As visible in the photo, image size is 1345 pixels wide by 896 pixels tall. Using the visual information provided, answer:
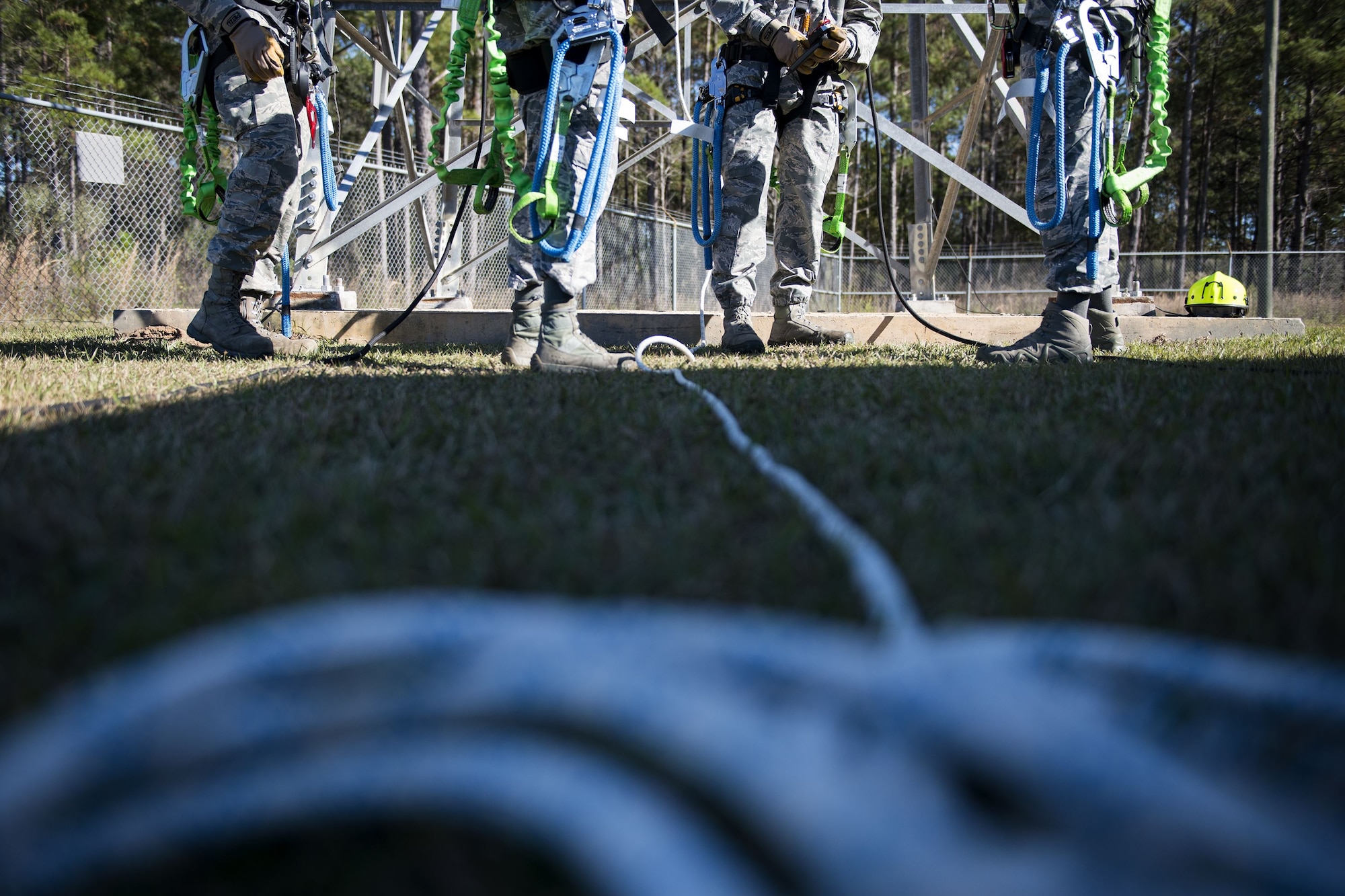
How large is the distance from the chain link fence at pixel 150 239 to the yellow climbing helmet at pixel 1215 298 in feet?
7.98

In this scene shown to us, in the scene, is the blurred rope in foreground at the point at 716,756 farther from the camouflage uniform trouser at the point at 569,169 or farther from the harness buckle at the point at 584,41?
the harness buckle at the point at 584,41

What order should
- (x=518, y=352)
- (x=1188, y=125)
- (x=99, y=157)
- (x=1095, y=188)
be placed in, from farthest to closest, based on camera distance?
(x=1188, y=125)
(x=99, y=157)
(x=518, y=352)
(x=1095, y=188)

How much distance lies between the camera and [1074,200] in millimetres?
3264

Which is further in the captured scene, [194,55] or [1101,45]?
[194,55]

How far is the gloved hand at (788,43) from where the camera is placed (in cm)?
365

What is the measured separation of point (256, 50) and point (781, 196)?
7.78ft

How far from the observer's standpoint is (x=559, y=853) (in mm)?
541

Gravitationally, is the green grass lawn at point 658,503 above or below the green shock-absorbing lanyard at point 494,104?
below

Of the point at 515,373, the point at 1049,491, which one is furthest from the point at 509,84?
the point at 1049,491

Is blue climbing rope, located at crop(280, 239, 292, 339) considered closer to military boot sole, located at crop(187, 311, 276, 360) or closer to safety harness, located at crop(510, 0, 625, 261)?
military boot sole, located at crop(187, 311, 276, 360)

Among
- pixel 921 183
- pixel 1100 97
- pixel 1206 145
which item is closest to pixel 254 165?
pixel 1100 97

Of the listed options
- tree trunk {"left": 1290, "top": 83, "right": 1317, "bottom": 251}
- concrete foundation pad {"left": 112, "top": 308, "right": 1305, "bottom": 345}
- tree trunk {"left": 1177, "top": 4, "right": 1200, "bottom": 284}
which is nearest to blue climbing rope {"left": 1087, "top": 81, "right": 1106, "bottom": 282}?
concrete foundation pad {"left": 112, "top": 308, "right": 1305, "bottom": 345}

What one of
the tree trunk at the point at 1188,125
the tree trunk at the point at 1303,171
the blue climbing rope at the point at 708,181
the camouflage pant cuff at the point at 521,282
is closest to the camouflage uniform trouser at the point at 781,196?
the blue climbing rope at the point at 708,181

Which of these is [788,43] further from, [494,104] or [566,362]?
[566,362]
